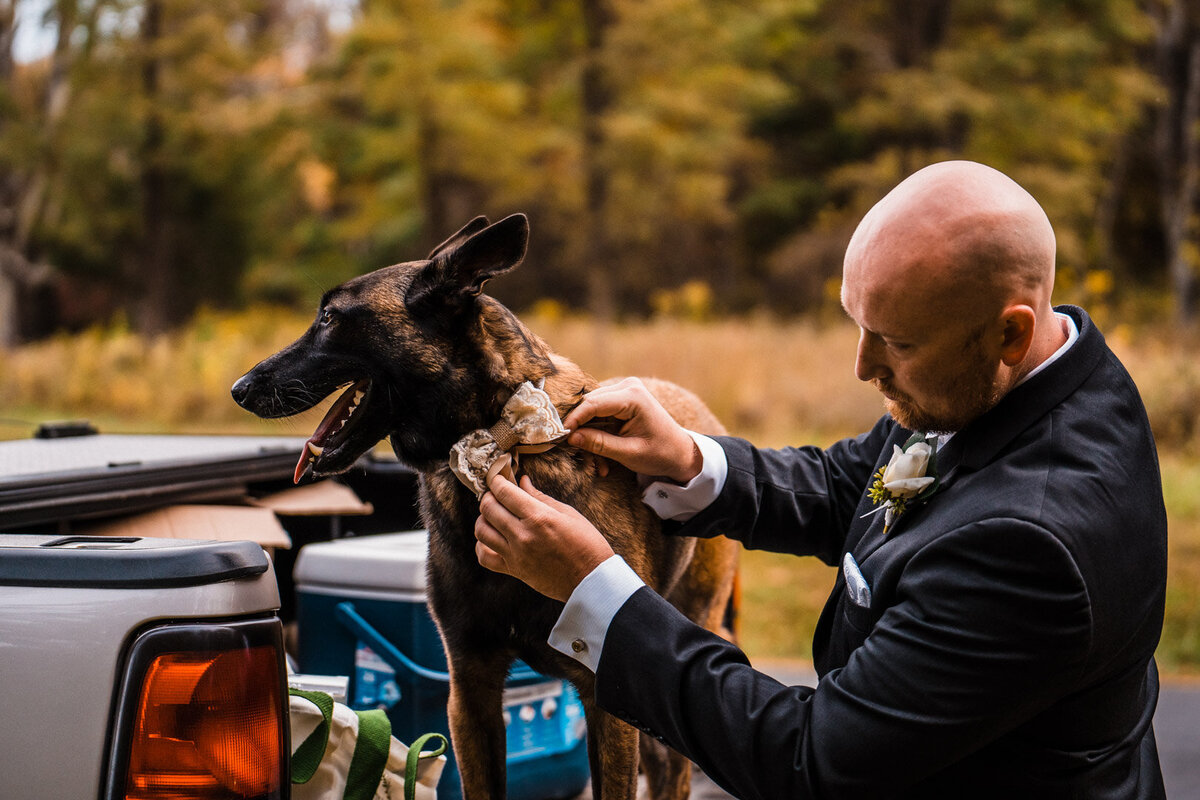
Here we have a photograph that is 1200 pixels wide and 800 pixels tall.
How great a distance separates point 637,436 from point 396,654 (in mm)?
1155

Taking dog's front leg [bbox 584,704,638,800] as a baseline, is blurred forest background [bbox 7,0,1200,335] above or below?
above

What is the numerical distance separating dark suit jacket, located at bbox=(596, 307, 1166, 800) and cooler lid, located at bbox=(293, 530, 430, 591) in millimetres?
1310

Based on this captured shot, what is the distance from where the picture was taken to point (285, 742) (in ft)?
5.80

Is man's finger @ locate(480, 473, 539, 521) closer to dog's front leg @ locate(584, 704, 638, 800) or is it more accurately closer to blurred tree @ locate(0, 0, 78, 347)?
dog's front leg @ locate(584, 704, 638, 800)

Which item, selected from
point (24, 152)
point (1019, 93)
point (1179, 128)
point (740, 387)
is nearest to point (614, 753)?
point (740, 387)

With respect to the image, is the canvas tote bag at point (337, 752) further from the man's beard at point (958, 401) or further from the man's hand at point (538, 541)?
the man's beard at point (958, 401)

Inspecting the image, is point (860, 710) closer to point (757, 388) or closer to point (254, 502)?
point (254, 502)

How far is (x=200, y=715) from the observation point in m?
1.66

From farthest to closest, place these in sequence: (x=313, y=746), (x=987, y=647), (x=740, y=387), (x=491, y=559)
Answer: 1. (x=740, y=387)
2. (x=313, y=746)
3. (x=491, y=559)
4. (x=987, y=647)

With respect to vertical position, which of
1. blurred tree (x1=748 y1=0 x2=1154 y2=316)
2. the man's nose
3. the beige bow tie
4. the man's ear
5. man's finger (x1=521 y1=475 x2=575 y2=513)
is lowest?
man's finger (x1=521 y1=475 x2=575 y2=513)

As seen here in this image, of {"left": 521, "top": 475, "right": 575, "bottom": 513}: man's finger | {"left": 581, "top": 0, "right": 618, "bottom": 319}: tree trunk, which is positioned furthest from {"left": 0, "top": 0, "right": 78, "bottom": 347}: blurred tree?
{"left": 521, "top": 475, "right": 575, "bottom": 513}: man's finger

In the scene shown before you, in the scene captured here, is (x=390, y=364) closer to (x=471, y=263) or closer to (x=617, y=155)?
(x=471, y=263)

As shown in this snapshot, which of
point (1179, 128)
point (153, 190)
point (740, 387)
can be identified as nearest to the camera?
point (740, 387)

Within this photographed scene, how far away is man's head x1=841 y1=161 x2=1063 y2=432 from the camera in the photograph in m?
1.62
